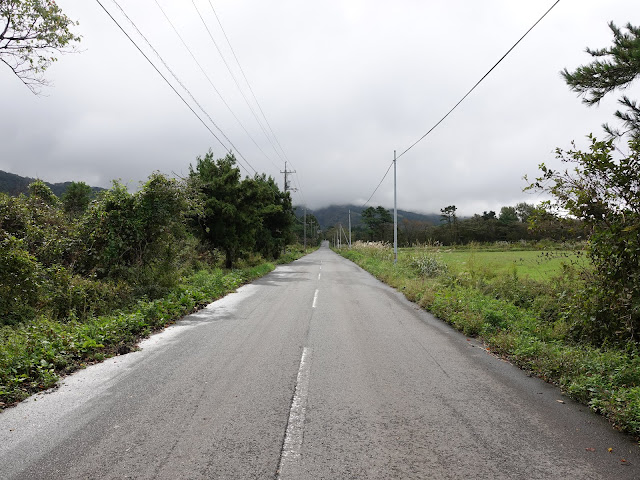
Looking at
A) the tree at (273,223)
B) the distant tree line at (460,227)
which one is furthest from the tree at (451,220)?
the tree at (273,223)

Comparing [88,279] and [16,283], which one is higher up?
[16,283]

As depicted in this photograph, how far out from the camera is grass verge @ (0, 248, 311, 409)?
467 cm

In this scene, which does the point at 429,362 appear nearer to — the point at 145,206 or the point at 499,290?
the point at 499,290

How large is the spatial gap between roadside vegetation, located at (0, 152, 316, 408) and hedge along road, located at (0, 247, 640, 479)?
0.72 m

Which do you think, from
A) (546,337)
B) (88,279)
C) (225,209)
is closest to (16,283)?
(88,279)

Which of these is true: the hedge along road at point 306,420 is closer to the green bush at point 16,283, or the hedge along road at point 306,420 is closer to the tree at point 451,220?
the green bush at point 16,283

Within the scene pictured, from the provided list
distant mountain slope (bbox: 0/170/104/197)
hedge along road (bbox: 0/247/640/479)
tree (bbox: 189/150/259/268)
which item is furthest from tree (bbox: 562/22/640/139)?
tree (bbox: 189/150/259/268)

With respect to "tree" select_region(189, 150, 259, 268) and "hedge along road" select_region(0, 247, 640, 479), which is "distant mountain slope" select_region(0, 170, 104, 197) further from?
"hedge along road" select_region(0, 247, 640, 479)

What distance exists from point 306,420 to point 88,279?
8314mm

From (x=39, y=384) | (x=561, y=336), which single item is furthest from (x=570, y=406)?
(x=39, y=384)

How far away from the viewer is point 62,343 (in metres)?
5.87

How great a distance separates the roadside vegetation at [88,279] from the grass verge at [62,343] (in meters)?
0.01

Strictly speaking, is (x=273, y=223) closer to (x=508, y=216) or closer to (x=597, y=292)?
(x=597, y=292)

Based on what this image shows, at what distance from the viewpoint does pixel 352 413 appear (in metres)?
3.86
